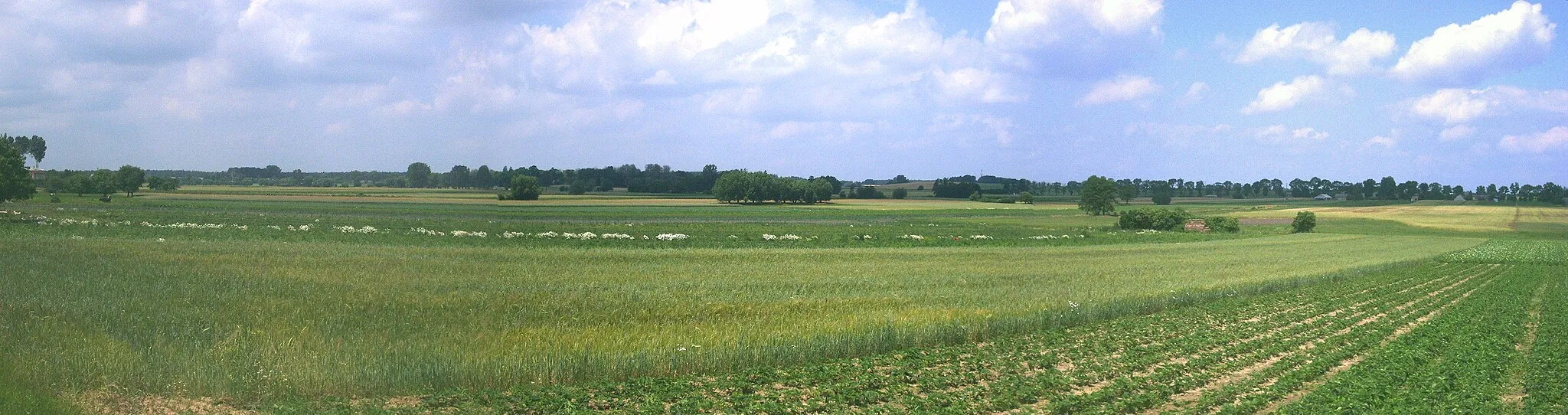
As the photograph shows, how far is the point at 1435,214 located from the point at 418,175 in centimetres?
12031

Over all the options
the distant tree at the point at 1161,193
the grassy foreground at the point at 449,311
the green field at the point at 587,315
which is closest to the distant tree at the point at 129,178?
the green field at the point at 587,315

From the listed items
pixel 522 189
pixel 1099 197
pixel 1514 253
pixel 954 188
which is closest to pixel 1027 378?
pixel 522 189

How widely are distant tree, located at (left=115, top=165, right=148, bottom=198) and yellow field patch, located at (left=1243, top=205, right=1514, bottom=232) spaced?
105339mm

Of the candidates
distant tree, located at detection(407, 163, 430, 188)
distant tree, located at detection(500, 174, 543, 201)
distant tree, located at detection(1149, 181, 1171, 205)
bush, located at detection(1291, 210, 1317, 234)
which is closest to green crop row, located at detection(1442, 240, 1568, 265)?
bush, located at detection(1291, 210, 1317, 234)

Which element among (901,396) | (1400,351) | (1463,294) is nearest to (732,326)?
(901,396)

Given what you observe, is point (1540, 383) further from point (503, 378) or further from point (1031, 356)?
point (503, 378)

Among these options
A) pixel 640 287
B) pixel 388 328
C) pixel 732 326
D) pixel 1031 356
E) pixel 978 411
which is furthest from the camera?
pixel 640 287

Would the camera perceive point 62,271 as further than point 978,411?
Yes

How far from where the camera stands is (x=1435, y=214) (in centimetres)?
11062

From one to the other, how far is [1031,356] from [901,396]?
13.2 ft

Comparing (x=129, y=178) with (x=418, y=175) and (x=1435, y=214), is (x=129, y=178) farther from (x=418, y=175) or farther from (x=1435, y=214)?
(x=1435, y=214)

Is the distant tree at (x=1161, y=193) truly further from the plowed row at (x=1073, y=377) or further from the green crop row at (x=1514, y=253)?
the plowed row at (x=1073, y=377)

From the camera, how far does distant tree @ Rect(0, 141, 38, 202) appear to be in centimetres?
3403

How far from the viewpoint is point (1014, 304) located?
21.2 metres
